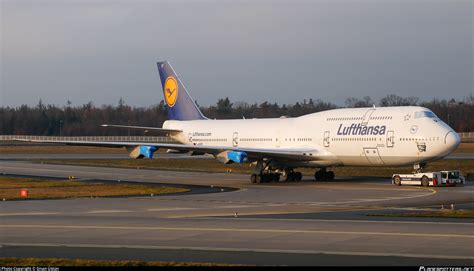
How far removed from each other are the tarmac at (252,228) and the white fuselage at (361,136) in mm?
3726

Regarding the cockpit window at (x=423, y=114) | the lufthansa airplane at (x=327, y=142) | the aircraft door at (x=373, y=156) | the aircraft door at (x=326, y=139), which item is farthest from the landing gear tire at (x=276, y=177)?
the cockpit window at (x=423, y=114)

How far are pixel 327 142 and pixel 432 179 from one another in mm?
7749

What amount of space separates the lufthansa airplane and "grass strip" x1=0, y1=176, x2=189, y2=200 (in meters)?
2.77

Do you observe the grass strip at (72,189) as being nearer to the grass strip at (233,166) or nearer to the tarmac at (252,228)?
the tarmac at (252,228)

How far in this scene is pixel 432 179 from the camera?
4819 centimetres

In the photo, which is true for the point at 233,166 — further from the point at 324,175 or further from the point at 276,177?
the point at 324,175

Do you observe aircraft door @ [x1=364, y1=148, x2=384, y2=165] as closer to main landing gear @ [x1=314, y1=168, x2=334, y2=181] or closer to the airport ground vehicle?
the airport ground vehicle

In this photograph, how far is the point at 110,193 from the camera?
4509cm

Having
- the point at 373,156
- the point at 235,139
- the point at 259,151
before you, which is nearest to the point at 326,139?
the point at 373,156

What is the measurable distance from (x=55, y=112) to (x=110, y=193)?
471 ft

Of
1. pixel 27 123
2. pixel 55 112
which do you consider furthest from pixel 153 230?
pixel 55 112

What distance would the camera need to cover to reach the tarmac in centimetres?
2109

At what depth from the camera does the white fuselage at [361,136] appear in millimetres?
48594

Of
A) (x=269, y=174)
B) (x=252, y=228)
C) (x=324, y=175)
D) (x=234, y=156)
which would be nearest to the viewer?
(x=252, y=228)
